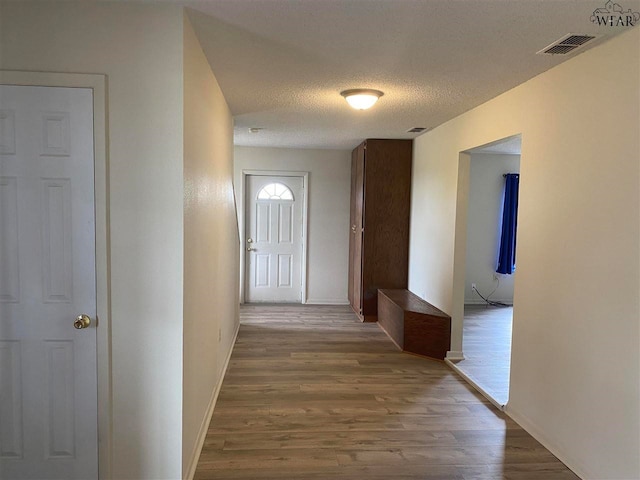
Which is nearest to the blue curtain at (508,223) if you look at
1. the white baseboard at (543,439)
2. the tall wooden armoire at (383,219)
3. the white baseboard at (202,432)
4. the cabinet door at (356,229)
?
the tall wooden armoire at (383,219)

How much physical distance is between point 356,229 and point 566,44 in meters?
3.99

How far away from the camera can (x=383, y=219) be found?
18.7 ft

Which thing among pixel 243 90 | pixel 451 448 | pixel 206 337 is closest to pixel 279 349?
pixel 206 337

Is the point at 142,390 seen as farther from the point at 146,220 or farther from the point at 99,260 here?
the point at 146,220

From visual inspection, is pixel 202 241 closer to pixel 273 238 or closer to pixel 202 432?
pixel 202 432

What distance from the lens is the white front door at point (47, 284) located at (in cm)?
194

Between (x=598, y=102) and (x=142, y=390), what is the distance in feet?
8.72

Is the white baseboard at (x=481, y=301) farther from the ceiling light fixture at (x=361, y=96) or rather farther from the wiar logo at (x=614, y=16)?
the wiar logo at (x=614, y=16)

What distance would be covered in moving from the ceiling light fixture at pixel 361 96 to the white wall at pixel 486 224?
4.07 metres

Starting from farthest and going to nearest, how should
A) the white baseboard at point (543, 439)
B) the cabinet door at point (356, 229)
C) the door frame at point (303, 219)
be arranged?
the door frame at point (303, 219) < the cabinet door at point (356, 229) < the white baseboard at point (543, 439)

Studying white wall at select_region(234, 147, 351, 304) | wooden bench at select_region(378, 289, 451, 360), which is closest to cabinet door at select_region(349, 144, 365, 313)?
white wall at select_region(234, 147, 351, 304)

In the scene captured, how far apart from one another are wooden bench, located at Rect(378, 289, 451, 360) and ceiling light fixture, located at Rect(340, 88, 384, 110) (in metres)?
2.16

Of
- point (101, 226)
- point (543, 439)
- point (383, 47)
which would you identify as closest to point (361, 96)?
point (383, 47)

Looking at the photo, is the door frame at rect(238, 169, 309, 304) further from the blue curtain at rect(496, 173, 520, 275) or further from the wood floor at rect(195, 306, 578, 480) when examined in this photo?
the blue curtain at rect(496, 173, 520, 275)
